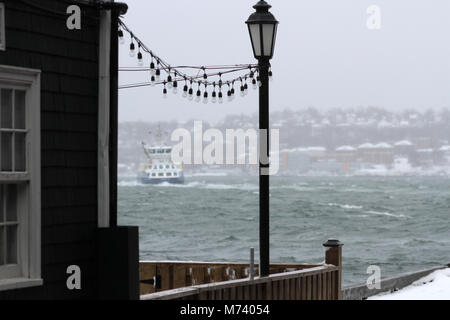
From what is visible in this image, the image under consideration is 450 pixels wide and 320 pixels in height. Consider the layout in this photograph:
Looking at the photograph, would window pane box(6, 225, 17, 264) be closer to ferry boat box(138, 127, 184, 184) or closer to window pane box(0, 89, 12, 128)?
window pane box(0, 89, 12, 128)

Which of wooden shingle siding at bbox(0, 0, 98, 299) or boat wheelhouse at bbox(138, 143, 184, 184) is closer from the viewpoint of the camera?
wooden shingle siding at bbox(0, 0, 98, 299)

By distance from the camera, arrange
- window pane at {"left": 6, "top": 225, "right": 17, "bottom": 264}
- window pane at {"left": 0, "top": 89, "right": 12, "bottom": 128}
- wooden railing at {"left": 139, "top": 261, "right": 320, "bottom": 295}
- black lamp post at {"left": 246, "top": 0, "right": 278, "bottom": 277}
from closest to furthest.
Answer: window pane at {"left": 0, "top": 89, "right": 12, "bottom": 128} < window pane at {"left": 6, "top": 225, "right": 17, "bottom": 264} < black lamp post at {"left": 246, "top": 0, "right": 278, "bottom": 277} < wooden railing at {"left": 139, "top": 261, "right": 320, "bottom": 295}

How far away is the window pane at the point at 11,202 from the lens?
27.4ft

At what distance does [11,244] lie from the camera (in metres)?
8.36

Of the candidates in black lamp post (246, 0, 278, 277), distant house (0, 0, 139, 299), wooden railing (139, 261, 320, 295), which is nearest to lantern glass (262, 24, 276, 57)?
black lamp post (246, 0, 278, 277)

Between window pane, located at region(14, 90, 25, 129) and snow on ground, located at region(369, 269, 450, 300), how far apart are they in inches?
344

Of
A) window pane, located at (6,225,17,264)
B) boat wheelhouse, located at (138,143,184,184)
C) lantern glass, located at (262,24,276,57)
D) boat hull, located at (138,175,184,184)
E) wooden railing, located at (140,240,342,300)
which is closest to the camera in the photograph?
window pane, located at (6,225,17,264)

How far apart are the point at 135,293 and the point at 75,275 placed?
0.67 m

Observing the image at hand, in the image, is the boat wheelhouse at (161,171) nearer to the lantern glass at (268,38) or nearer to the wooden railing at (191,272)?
the wooden railing at (191,272)

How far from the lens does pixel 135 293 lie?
361 inches

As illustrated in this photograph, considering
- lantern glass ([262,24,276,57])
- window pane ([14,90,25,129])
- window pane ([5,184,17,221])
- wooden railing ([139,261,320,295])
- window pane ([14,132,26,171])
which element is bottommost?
wooden railing ([139,261,320,295])

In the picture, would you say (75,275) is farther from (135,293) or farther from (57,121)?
(57,121)

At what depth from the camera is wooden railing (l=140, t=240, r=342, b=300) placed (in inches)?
398

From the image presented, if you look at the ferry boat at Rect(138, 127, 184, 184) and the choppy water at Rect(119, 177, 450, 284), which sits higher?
the ferry boat at Rect(138, 127, 184, 184)
